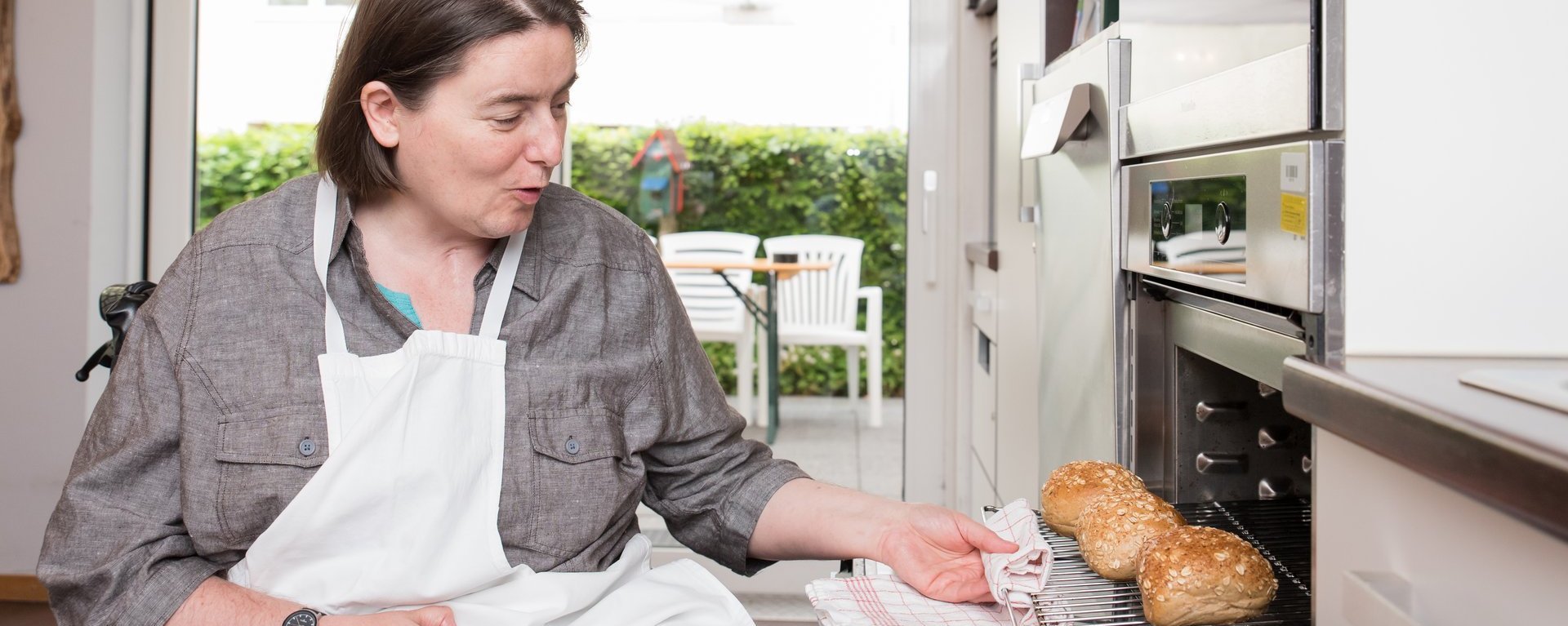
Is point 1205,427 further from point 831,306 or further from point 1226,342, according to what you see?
point 831,306

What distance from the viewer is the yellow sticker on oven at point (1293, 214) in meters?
0.84

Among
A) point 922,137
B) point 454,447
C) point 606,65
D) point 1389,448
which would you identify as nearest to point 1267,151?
point 1389,448

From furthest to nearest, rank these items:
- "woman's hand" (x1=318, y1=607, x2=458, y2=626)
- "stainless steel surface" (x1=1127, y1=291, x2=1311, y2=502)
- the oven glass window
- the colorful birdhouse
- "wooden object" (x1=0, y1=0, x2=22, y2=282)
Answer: the colorful birdhouse < "wooden object" (x1=0, y1=0, x2=22, y2=282) < "stainless steel surface" (x1=1127, y1=291, x2=1311, y2=502) < "woman's hand" (x1=318, y1=607, x2=458, y2=626) < the oven glass window

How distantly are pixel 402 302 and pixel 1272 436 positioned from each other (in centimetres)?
93

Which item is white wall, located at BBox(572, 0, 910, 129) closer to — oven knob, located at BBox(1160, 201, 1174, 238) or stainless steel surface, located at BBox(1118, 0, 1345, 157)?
stainless steel surface, located at BBox(1118, 0, 1345, 157)

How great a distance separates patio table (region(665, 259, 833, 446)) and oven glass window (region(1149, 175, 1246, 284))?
6.89 feet

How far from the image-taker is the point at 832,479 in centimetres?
336

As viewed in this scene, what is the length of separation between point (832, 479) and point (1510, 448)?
2.86m

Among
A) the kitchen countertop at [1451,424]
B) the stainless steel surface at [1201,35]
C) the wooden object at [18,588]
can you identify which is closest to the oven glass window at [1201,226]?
the stainless steel surface at [1201,35]

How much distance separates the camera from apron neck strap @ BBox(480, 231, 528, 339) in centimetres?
129

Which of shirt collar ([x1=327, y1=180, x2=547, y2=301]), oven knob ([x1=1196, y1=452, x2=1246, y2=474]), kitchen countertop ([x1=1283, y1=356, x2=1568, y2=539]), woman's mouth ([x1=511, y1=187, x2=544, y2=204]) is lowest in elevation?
oven knob ([x1=1196, y1=452, x2=1246, y2=474])

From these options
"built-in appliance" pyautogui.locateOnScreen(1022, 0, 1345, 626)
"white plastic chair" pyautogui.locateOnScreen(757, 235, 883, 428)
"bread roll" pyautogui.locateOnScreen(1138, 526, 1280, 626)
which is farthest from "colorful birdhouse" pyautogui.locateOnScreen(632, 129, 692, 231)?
"bread roll" pyautogui.locateOnScreen(1138, 526, 1280, 626)

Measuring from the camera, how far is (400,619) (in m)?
1.12

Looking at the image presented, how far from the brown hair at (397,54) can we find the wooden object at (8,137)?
2.16m
